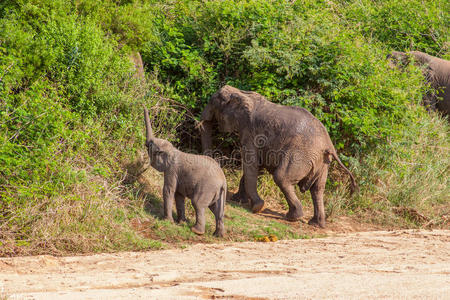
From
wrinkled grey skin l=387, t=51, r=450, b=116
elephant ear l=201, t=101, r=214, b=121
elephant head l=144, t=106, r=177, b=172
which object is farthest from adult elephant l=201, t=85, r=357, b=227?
wrinkled grey skin l=387, t=51, r=450, b=116

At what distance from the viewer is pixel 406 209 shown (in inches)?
385

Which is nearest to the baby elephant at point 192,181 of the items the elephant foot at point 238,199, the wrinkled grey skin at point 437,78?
the elephant foot at point 238,199

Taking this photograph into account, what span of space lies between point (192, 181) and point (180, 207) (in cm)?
51

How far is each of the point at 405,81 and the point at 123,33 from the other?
204 inches

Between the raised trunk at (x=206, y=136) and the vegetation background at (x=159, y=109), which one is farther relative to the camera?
the raised trunk at (x=206, y=136)

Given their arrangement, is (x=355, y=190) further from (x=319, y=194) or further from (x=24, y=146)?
(x=24, y=146)

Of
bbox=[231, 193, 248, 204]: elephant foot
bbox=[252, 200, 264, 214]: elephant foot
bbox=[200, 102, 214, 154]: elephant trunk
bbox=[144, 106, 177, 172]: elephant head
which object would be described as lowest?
bbox=[231, 193, 248, 204]: elephant foot

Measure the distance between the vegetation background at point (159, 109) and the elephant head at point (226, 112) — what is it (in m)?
0.31

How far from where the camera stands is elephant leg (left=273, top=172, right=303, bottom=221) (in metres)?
8.65

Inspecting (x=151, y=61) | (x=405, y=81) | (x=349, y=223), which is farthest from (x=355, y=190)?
(x=151, y=61)

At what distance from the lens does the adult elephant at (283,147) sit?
8.66 metres

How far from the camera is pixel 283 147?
28.7 feet

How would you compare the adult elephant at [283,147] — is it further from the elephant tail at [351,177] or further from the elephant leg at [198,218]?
the elephant leg at [198,218]

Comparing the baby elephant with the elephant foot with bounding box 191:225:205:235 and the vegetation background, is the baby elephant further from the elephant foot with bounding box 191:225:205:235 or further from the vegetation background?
the vegetation background
